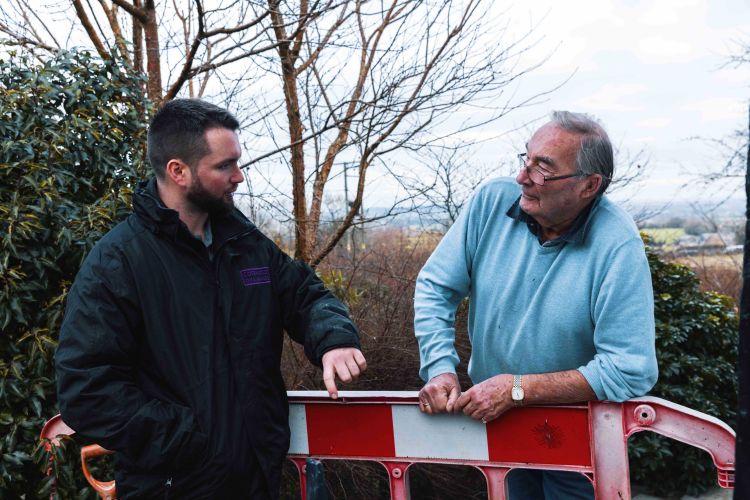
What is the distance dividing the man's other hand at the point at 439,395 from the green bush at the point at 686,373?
3.16 m

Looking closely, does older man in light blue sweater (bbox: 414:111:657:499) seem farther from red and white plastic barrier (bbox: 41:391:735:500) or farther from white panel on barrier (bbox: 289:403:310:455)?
white panel on barrier (bbox: 289:403:310:455)

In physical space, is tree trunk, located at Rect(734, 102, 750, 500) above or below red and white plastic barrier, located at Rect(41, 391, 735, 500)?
above

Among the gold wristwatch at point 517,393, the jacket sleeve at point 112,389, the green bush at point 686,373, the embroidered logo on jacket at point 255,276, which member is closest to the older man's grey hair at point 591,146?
the gold wristwatch at point 517,393

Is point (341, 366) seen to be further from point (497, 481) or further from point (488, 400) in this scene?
point (497, 481)

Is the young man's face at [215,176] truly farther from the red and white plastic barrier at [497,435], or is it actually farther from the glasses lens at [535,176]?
the glasses lens at [535,176]

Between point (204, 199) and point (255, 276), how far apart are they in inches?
11.8

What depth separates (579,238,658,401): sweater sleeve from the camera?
2.26 metres

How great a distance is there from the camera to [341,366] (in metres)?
2.32

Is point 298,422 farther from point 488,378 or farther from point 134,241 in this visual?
point 134,241

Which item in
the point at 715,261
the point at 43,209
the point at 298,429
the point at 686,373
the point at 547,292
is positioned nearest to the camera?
the point at 547,292

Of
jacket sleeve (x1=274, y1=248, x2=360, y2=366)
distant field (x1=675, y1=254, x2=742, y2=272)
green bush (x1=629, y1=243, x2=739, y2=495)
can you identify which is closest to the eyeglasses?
jacket sleeve (x1=274, y1=248, x2=360, y2=366)

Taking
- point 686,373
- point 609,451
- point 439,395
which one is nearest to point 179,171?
point 439,395

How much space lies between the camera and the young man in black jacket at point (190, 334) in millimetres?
2100

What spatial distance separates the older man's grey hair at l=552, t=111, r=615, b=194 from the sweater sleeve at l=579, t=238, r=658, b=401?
28cm
